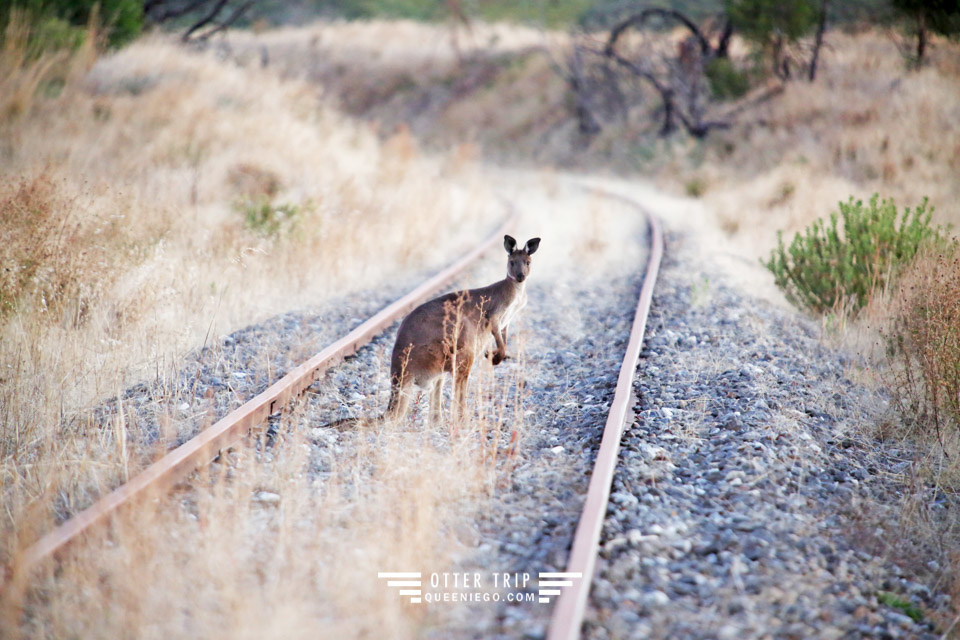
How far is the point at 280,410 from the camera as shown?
16.0 ft

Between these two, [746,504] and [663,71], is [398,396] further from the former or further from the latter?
[663,71]

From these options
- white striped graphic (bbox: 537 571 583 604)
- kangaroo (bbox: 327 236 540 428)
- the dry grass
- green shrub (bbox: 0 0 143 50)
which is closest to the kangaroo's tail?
kangaroo (bbox: 327 236 540 428)

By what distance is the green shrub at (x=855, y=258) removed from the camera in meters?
7.53

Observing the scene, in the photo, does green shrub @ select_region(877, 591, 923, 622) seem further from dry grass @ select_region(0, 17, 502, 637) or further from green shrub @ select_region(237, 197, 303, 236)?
green shrub @ select_region(237, 197, 303, 236)

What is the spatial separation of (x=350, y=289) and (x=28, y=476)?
184 inches

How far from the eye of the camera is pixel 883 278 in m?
7.50

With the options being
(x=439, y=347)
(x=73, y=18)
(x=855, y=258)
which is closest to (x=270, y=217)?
(x=439, y=347)

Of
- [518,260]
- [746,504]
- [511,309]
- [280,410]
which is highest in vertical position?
[518,260]

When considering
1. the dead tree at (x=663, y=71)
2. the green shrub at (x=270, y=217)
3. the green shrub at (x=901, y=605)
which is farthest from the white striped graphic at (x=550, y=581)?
the dead tree at (x=663, y=71)

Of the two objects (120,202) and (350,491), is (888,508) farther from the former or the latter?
→ (120,202)

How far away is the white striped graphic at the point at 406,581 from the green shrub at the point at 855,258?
5666mm

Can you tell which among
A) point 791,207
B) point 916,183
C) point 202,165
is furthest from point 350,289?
point 916,183

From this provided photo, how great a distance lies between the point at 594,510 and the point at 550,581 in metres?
0.43

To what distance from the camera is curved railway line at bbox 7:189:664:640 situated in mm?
2928
